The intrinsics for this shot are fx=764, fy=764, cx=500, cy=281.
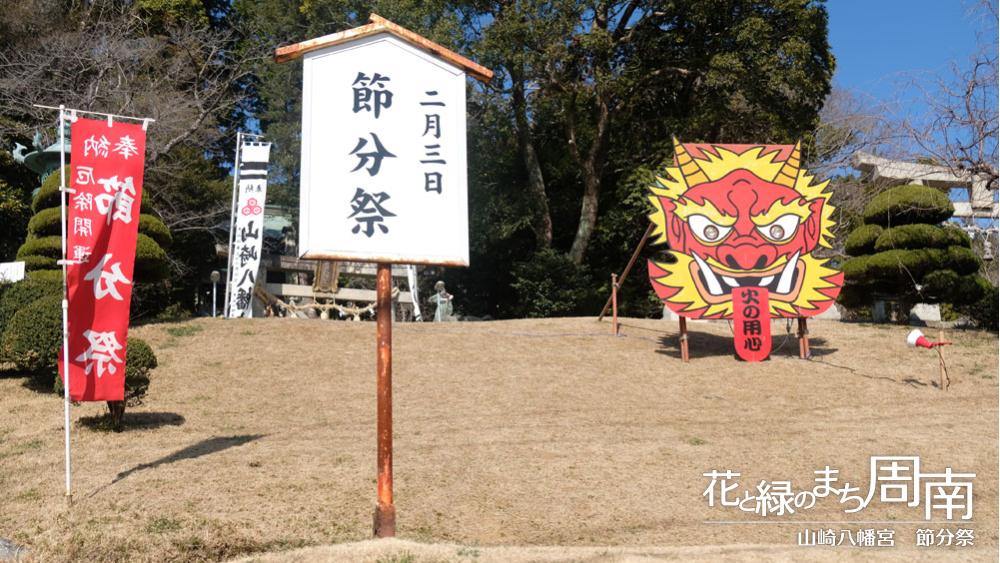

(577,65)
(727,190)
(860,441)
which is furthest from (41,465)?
(577,65)

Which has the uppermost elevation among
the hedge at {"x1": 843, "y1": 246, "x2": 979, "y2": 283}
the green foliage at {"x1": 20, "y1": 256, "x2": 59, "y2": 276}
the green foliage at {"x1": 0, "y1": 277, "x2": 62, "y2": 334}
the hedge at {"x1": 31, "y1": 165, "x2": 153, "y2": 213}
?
the hedge at {"x1": 31, "y1": 165, "x2": 153, "y2": 213}

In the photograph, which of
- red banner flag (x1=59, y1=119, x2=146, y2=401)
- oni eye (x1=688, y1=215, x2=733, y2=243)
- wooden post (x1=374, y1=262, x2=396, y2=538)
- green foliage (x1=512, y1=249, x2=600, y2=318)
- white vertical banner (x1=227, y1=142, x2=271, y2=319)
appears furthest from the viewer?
green foliage (x1=512, y1=249, x2=600, y2=318)

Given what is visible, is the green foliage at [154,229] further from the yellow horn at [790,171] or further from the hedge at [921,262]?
the hedge at [921,262]

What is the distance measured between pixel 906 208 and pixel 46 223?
19.2 metres

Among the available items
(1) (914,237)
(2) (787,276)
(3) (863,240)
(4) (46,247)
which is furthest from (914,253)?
(4) (46,247)

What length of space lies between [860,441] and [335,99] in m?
8.32

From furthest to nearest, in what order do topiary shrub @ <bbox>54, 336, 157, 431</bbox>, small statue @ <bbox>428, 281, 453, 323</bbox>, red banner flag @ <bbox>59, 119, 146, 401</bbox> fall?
1. small statue @ <bbox>428, 281, 453, 323</bbox>
2. topiary shrub @ <bbox>54, 336, 157, 431</bbox>
3. red banner flag @ <bbox>59, 119, 146, 401</bbox>

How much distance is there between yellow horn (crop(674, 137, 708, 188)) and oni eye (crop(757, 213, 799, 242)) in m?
1.51

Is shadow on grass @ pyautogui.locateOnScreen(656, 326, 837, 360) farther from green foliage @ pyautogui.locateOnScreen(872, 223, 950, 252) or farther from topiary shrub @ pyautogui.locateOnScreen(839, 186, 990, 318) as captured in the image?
green foliage @ pyautogui.locateOnScreen(872, 223, 950, 252)

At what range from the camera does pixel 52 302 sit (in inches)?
454

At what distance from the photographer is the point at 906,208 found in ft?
61.4

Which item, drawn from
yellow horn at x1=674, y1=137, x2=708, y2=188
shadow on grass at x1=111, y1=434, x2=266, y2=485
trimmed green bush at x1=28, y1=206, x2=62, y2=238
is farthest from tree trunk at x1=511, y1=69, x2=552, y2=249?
shadow on grass at x1=111, y1=434, x2=266, y2=485

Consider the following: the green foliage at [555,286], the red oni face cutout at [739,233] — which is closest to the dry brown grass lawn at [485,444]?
the red oni face cutout at [739,233]

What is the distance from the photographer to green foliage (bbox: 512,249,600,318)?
23.3 meters
